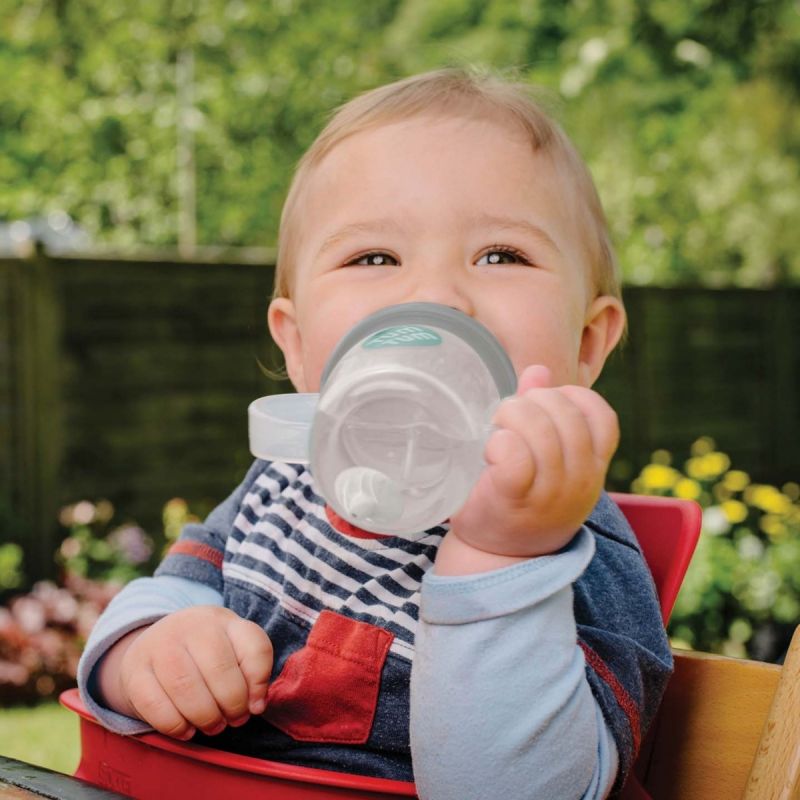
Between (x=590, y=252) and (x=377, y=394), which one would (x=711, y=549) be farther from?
(x=377, y=394)

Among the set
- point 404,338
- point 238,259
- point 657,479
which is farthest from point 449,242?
point 238,259

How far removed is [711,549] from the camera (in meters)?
4.78

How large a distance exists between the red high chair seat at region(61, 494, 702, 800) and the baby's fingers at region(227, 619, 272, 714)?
0.08 meters

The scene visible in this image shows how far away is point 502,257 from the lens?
142cm

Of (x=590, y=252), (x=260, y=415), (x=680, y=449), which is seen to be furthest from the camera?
(x=680, y=449)

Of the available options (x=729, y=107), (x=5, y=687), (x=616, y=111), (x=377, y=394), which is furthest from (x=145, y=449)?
(x=729, y=107)

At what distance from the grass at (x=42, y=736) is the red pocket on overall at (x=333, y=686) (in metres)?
2.73

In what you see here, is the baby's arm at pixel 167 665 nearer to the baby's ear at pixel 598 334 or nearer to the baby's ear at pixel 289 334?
the baby's ear at pixel 289 334

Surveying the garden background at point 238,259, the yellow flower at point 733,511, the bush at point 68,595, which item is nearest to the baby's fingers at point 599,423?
the garden background at point 238,259

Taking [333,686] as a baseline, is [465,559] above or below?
above

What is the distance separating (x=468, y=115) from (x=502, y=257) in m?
0.23

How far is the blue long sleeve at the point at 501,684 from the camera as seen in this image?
1.09 m

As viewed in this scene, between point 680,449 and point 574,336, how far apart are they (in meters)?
6.69

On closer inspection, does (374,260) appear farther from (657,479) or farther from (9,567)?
(9,567)
